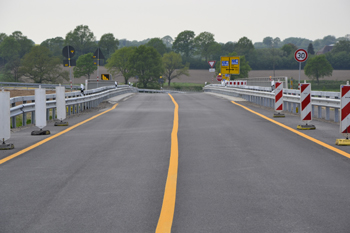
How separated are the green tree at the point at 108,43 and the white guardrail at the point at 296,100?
146683 mm

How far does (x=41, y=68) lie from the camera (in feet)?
350

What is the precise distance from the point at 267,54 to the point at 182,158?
178 metres

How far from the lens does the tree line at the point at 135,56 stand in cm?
10800

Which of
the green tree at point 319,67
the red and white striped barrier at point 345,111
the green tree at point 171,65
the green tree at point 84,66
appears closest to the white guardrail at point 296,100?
the red and white striped barrier at point 345,111

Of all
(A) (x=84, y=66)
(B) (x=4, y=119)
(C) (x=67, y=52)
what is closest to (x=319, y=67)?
(A) (x=84, y=66)

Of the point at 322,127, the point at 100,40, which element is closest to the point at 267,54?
the point at 100,40

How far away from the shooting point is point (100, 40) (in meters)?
178

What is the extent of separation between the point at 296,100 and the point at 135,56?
326ft

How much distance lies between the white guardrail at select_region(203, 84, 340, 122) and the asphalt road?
425cm

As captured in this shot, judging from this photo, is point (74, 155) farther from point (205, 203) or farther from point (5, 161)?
point (205, 203)

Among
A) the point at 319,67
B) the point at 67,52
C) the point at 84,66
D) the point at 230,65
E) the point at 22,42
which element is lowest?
the point at 67,52

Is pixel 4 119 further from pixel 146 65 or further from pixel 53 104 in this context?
pixel 146 65

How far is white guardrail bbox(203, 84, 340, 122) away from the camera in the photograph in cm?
1502

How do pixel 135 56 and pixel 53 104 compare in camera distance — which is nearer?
pixel 53 104
